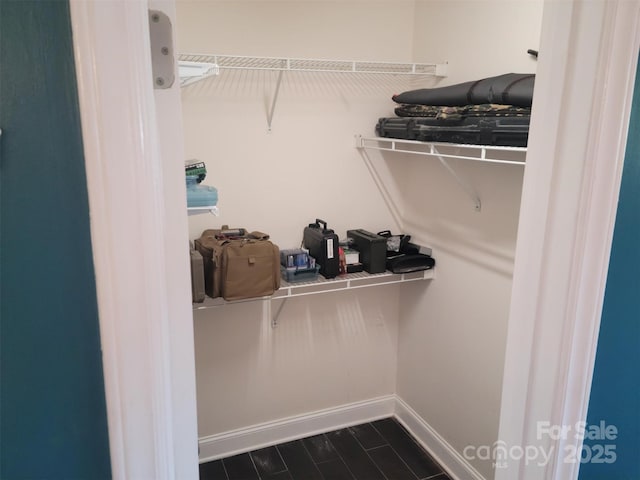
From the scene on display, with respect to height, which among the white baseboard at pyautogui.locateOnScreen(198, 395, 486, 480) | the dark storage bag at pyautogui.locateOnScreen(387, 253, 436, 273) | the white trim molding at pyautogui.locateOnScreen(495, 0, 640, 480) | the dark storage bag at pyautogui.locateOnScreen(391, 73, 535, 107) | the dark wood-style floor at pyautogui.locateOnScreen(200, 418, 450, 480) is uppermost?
the dark storage bag at pyautogui.locateOnScreen(391, 73, 535, 107)

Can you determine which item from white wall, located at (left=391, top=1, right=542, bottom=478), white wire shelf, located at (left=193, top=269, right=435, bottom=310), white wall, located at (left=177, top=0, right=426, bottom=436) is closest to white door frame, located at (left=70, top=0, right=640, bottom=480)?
white wall, located at (left=391, top=1, right=542, bottom=478)

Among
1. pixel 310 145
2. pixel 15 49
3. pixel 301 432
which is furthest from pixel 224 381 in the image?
pixel 15 49

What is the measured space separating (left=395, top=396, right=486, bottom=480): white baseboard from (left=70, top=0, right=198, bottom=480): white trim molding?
2.11 metres

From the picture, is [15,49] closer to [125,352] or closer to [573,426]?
[125,352]

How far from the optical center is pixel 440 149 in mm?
2457

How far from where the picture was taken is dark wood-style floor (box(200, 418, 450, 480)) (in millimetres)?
2484

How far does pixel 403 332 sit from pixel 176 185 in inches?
94.2

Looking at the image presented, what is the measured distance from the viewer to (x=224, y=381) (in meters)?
2.58

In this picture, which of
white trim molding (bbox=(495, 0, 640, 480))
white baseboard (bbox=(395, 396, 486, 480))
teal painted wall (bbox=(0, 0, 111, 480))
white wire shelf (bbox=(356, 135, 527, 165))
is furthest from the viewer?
white baseboard (bbox=(395, 396, 486, 480))

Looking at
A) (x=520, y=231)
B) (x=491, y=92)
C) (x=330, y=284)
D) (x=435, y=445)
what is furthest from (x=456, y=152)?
(x=435, y=445)

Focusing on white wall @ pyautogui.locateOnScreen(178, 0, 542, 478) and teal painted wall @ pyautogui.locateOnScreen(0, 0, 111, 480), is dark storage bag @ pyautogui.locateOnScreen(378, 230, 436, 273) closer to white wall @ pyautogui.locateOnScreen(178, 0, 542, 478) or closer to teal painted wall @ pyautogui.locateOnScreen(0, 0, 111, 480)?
white wall @ pyautogui.locateOnScreen(178, 0, 542, 478)

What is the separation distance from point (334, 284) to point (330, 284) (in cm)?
2

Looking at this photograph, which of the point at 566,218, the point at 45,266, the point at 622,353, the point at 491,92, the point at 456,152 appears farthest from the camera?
the point at 456,152

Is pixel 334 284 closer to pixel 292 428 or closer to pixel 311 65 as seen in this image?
pixel 292 428
